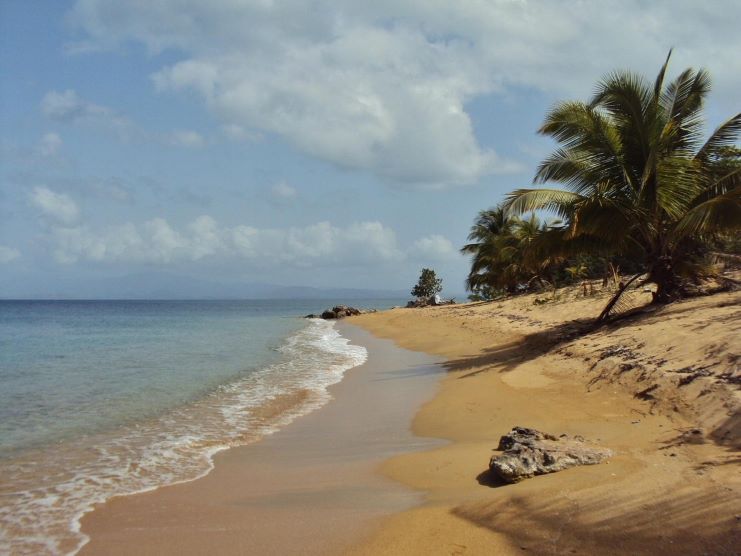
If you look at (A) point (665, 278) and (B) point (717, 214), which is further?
(A) point (665, 278)

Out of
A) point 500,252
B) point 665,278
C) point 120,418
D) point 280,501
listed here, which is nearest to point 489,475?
point 280,501

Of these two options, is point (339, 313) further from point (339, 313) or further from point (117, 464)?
point (117, 464)

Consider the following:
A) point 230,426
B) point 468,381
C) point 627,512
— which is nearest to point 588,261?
point 468,381

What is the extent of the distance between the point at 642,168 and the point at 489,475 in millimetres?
10130

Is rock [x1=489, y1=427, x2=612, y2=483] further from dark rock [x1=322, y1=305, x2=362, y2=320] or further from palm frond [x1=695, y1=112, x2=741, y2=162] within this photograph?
dark rock [x1=322, y1=305, x2=362, y2=320]

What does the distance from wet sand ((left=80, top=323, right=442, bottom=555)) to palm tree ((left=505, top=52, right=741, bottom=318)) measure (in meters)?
7.06

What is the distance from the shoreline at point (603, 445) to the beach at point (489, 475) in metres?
0.02

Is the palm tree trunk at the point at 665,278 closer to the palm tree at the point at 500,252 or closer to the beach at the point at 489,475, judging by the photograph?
the beach at the point at 489,475

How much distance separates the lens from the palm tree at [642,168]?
1191cm

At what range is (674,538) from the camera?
3.28 meters

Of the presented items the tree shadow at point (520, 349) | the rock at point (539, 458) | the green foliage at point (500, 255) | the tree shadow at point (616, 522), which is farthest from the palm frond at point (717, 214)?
the green foliage at point (500, 255)

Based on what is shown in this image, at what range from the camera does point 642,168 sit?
12.4 meters

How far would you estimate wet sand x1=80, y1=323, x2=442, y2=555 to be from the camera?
3.99 metres

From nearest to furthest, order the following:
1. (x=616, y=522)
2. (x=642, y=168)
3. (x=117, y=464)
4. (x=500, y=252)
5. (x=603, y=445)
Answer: (x=616, y=522) → (x=603, y=445) → (x=117, y=464) → (x=642, y=168) → (x=500, y=252)
